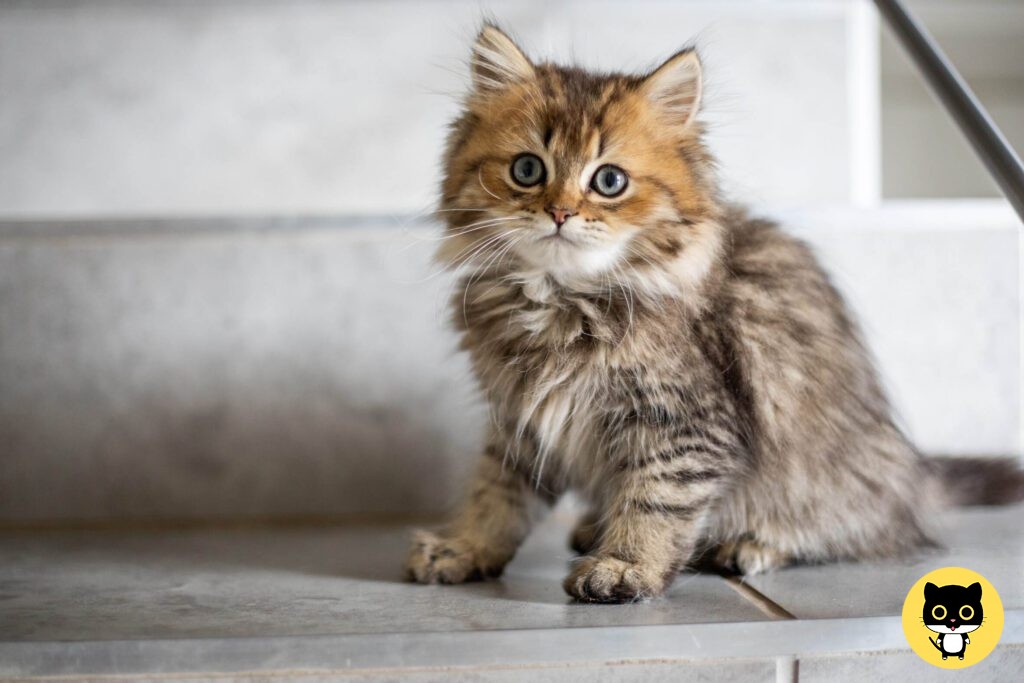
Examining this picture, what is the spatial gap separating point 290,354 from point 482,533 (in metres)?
0.85

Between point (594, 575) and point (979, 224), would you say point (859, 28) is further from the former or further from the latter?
point (594, 575)

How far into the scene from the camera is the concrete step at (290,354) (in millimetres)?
2123

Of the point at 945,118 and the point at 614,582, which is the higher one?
the point at 945,118

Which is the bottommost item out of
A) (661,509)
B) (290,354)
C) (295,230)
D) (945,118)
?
(661,509)

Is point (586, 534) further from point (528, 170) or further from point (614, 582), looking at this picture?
point (528, 170)

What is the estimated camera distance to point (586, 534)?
66.6 inches

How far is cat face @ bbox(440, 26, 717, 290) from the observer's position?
4.44 ft

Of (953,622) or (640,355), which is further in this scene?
(640,355)

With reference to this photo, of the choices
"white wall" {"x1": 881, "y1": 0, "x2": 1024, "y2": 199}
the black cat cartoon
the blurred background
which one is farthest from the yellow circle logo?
"white wall" {"x1": 881, "y1": 0, "x2": 1024, "y2": 199}

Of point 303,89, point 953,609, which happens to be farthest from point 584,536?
point 303,89

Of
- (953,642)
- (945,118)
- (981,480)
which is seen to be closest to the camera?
(953,642)

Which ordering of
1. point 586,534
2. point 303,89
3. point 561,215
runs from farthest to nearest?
point 303,89 → point 586,534 → point 561,215

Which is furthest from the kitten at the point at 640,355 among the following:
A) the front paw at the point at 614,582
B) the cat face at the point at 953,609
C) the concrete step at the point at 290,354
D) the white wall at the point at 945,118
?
the white wall at the point at 945,118

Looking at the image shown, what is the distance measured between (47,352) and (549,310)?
136 centimetres
